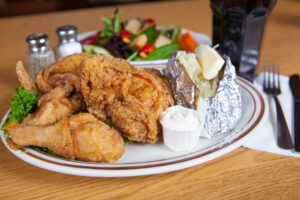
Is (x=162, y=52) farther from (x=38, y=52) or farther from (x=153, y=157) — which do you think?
(x=153, y=157)

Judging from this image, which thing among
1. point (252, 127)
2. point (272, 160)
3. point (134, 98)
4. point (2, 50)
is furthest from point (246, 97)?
point (2, 50)

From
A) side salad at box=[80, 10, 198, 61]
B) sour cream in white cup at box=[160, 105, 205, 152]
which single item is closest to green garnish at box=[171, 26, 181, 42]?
side salad at box=[80, 10, 198, 61]

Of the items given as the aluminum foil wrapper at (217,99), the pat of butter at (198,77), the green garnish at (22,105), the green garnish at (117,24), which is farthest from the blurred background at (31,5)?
the aluminum foil wrapper at (217,99)

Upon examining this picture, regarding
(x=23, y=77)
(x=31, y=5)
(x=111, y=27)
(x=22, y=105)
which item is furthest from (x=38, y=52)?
(x=31, y=5)

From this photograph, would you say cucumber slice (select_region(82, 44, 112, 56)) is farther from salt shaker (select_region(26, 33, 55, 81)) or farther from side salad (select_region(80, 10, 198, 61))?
salt shaker (select_region(26, 33, 55, 81))

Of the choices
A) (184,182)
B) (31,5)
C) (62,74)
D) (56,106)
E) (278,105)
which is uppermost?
(31,5)
